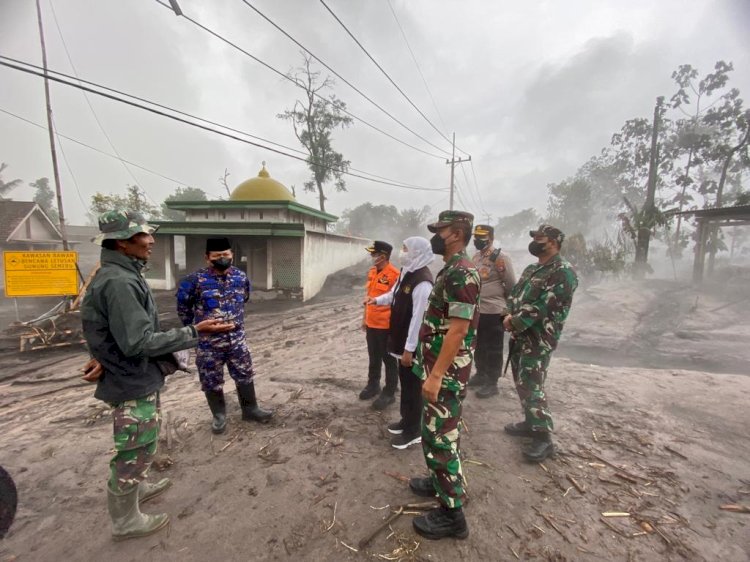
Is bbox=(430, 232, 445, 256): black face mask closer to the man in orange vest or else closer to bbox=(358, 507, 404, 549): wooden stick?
the man in orange vest

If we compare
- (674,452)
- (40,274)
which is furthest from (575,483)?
(40,274)

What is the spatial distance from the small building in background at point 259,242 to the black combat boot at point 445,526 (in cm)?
1193

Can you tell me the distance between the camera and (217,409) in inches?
130

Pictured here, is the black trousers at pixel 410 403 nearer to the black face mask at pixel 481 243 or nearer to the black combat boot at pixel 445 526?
the black combat boot at pixel 445 526

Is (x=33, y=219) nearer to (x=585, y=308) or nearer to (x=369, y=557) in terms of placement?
(x=369, y=557)

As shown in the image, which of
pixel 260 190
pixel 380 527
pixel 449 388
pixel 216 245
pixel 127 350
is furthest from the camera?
pixel 260 190

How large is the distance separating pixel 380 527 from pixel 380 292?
7.51ft

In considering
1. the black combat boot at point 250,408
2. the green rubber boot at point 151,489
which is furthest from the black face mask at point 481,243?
the green rubber boot at point 151,489

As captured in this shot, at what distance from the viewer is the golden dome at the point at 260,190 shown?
17.5m

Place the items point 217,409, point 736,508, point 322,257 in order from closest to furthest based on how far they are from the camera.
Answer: point 736,508
point 217,409
point 322,257

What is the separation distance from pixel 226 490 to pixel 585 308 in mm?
10765

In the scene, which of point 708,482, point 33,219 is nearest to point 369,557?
point 708,482

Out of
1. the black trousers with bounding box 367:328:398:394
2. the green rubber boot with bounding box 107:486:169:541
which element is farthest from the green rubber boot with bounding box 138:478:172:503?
the black trousers with bounding box 367:328:398:394

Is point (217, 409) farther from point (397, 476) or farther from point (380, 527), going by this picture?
point (380, 527)
